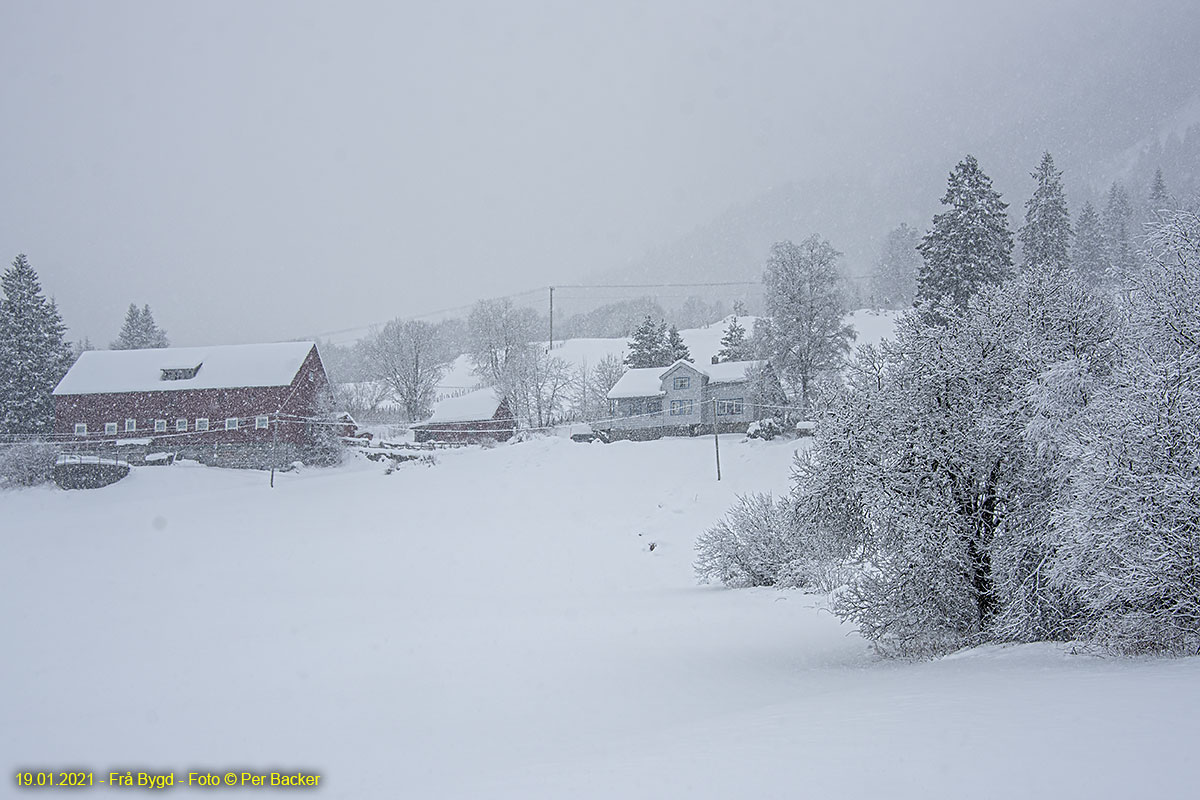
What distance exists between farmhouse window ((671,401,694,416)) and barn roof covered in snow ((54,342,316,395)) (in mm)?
31629

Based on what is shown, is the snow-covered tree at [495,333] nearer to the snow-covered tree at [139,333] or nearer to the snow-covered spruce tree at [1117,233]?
the snow-covered tree at [139,333]

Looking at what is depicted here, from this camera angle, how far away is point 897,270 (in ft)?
373

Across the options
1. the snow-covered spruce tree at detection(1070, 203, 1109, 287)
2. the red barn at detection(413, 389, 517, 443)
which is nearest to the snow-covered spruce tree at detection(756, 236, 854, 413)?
the red barn at detection(413, 389, 517, 443)

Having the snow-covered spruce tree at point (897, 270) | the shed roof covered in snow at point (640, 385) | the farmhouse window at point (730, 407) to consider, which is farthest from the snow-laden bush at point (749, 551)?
the snow-covered spruce tree at point (897, 270)

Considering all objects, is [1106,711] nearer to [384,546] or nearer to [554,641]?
[554,641]

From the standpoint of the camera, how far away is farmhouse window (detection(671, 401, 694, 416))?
59125 mm

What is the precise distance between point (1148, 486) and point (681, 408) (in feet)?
167

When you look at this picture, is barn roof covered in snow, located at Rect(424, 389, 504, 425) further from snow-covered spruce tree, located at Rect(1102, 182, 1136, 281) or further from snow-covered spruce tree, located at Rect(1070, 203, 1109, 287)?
snow-covered spruce tree, located at Rect(1102, 182, 1136, 281)

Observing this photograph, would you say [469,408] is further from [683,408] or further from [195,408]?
[195,408]

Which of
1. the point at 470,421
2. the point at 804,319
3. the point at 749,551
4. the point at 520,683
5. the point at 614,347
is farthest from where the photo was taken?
the point at 614,347

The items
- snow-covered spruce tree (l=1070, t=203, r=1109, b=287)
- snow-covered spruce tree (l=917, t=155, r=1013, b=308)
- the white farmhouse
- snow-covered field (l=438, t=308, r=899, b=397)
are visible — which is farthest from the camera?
snow-covered field (l=438, t=308, r=899, b=397)

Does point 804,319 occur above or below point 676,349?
below

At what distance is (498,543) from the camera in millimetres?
32156

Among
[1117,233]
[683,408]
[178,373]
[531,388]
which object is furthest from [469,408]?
[1117,233]
